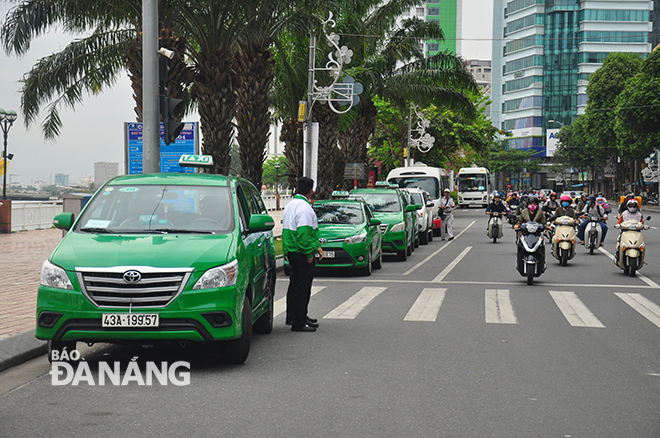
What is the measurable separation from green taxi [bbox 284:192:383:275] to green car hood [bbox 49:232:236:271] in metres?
7.46

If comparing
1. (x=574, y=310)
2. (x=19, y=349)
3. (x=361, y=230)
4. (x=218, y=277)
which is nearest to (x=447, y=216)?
(x=361, y=230)

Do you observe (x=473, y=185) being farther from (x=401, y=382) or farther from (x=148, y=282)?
(x=148, y=282)

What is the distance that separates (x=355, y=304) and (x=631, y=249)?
7307 mm

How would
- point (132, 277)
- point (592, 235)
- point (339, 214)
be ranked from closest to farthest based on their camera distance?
point (132, 277)
point (339, 214)
point (592, 235)

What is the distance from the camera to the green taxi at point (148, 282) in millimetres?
6445

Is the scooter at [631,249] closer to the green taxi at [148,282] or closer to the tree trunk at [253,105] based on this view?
the tree trunk at [253,105]

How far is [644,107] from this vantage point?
52500 millimetres

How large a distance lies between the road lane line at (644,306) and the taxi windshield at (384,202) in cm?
850

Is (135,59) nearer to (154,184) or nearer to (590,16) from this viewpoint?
(154,184)

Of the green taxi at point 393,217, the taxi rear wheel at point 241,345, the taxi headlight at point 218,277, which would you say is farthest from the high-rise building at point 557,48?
the taxi headlight at point 218,277

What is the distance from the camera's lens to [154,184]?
26.1 ft

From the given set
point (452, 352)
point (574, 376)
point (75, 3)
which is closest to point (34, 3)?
point (75, 3)

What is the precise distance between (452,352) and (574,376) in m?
1.36

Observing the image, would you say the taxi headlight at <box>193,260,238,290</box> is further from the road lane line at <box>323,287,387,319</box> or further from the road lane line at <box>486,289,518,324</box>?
the road lane line at <box>486,289,518,324</box>
